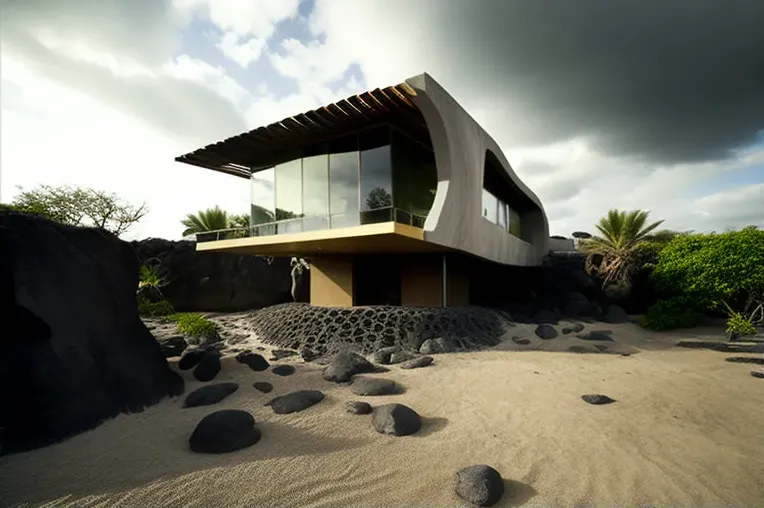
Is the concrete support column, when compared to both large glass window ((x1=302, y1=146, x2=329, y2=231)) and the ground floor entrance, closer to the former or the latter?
the ground floor entrance

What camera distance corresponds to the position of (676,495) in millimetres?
3520

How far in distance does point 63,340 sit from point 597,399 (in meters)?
8.25

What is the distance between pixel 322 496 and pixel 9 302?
4.96 meters

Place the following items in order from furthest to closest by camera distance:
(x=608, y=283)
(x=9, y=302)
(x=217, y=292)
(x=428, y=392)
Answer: (x=217, y=292) < (x=608, y=283) < (x=428, y=392) < (x=9, y=302)

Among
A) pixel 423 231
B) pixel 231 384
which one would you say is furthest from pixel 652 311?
pixel 231 384

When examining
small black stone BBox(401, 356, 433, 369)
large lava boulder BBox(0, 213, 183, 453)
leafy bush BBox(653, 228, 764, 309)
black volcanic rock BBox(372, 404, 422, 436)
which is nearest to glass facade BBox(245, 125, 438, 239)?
small black stone BBox(401, 356, 433, 369)

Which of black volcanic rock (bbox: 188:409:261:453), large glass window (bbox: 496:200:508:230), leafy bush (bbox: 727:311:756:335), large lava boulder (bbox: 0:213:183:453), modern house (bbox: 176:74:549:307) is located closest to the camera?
black volcanic rock (bbox: 188:409:261:453)

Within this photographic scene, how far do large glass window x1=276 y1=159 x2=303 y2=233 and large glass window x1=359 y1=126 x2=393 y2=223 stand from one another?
2515 millimetres

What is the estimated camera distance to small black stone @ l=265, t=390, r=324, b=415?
5699 mm

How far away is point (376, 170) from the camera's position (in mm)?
10930

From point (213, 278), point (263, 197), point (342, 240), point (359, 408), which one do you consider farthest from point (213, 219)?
point (359, 408)

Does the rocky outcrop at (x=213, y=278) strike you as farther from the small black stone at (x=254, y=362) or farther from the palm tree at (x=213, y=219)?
the small black stone at (x=254, y=362)

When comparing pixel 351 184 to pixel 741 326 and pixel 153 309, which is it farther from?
pixel 741 326

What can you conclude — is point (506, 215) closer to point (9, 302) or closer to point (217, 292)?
point (217, 292)
